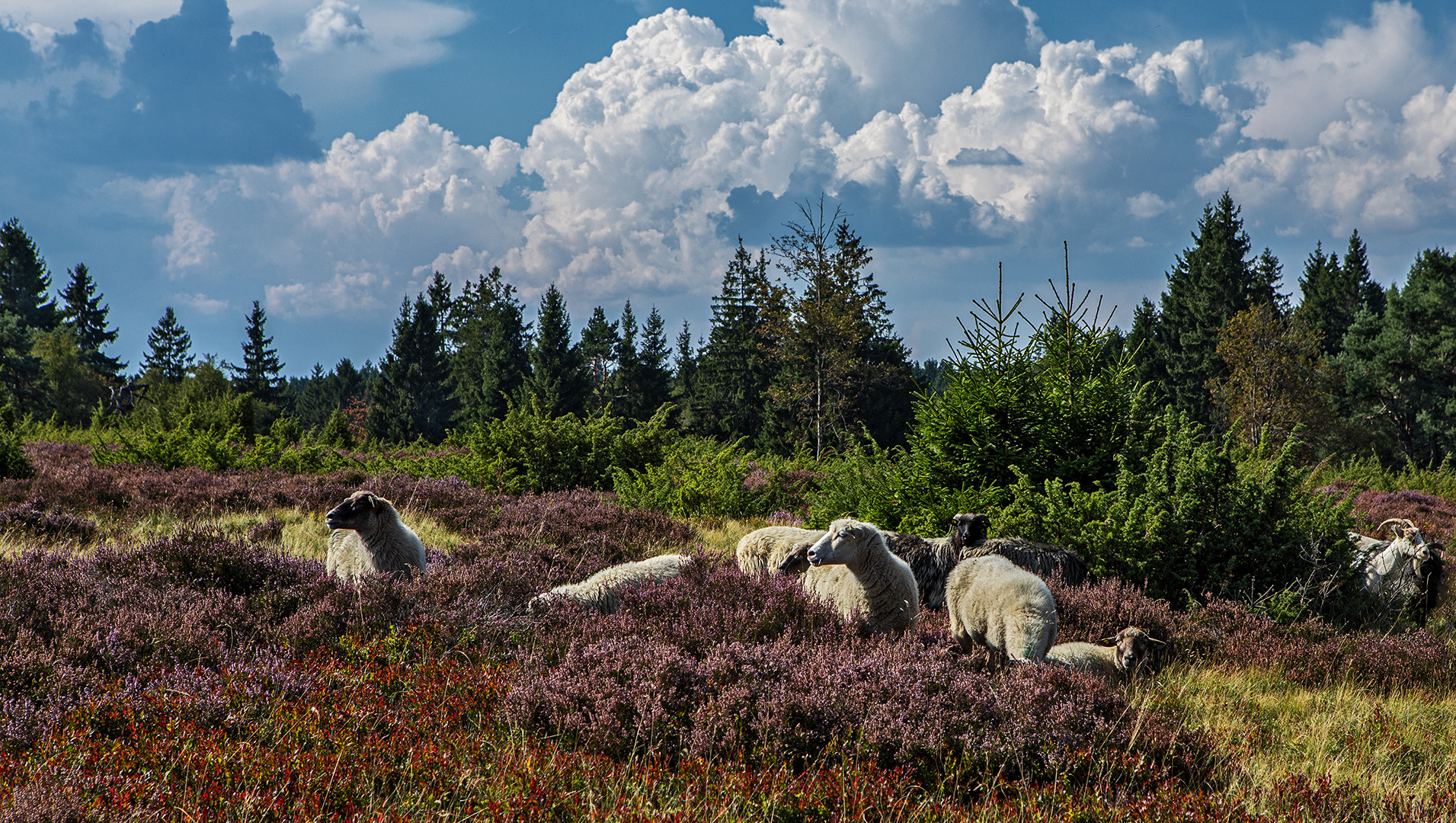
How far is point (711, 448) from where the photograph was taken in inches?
679

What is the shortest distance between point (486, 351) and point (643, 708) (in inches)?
2131

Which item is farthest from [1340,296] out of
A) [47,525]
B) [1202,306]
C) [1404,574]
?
[47,525]

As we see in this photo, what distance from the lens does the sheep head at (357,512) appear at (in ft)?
20.3

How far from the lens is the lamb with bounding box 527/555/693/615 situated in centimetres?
539

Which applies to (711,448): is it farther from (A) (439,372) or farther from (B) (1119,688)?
(A) (439,372)

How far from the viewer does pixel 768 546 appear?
23.7ft

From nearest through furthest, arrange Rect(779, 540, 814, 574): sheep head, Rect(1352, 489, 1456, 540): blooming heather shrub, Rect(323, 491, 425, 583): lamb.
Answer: Rect(779, 540, 814, 574): sheep head
Rect(323, 491, 425, 583): lamb
Rect(1352, 489, 1456, 540): blooming heather shrub

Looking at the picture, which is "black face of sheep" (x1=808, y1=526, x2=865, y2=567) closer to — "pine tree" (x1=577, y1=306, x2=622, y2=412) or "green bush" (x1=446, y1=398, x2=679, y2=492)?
"green bush" (x1=446, y1=398, x2=679, y2=492)

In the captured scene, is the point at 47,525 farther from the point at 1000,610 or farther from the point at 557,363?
the point at 557,363

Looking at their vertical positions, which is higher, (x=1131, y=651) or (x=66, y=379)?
(x=66, y=379)

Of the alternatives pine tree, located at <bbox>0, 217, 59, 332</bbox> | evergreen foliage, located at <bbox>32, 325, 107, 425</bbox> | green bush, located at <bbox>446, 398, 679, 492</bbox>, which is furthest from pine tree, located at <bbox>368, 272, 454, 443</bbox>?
green bush, located at <bbox>446, 398, 679, 492</bbox>

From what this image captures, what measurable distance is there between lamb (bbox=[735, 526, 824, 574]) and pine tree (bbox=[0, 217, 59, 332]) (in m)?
84.7

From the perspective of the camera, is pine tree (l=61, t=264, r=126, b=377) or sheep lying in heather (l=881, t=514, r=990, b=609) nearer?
sheep lying in heather (l=881, t=514, r=990, b=609)

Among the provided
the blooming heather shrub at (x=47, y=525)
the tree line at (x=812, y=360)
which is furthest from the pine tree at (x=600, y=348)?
the blooming heather shrub at (x=47, y=525)
